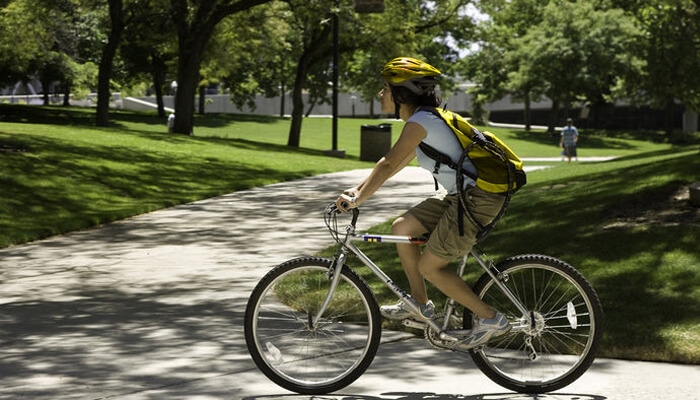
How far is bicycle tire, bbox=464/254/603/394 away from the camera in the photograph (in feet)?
19.4

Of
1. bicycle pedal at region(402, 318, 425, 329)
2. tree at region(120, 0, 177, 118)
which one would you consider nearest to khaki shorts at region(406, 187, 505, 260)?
bicycle pedal at region(402, 318, 425, 329)

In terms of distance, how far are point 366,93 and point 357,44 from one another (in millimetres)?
32002

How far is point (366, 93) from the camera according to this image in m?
72.6

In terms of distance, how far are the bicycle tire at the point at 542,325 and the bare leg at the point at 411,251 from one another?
12.0 inches

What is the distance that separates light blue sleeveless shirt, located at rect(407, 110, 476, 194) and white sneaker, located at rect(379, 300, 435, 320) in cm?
63

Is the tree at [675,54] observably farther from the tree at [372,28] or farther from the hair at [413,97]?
the hair at [413,97]

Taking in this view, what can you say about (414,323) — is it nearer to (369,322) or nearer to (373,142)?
(369,322)

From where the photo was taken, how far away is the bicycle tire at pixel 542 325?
19.4ft

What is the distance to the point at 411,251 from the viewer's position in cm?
A: 596

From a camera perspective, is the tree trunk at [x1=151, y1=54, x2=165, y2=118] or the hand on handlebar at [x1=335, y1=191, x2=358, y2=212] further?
the tree trunk at [x1=151, y1=54, x2=165, y2=118]

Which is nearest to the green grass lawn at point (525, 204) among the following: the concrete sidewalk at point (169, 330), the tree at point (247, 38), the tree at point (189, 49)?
the concrete sidewalk at point (169, 330)

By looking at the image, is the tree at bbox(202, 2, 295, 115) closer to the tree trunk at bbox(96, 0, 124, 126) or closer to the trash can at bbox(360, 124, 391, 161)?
the tree trunk at bbox(96, 0, 124, 126)

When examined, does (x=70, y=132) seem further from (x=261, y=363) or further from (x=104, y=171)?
(x=261, y=363)

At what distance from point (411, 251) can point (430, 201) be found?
0.92 feet
